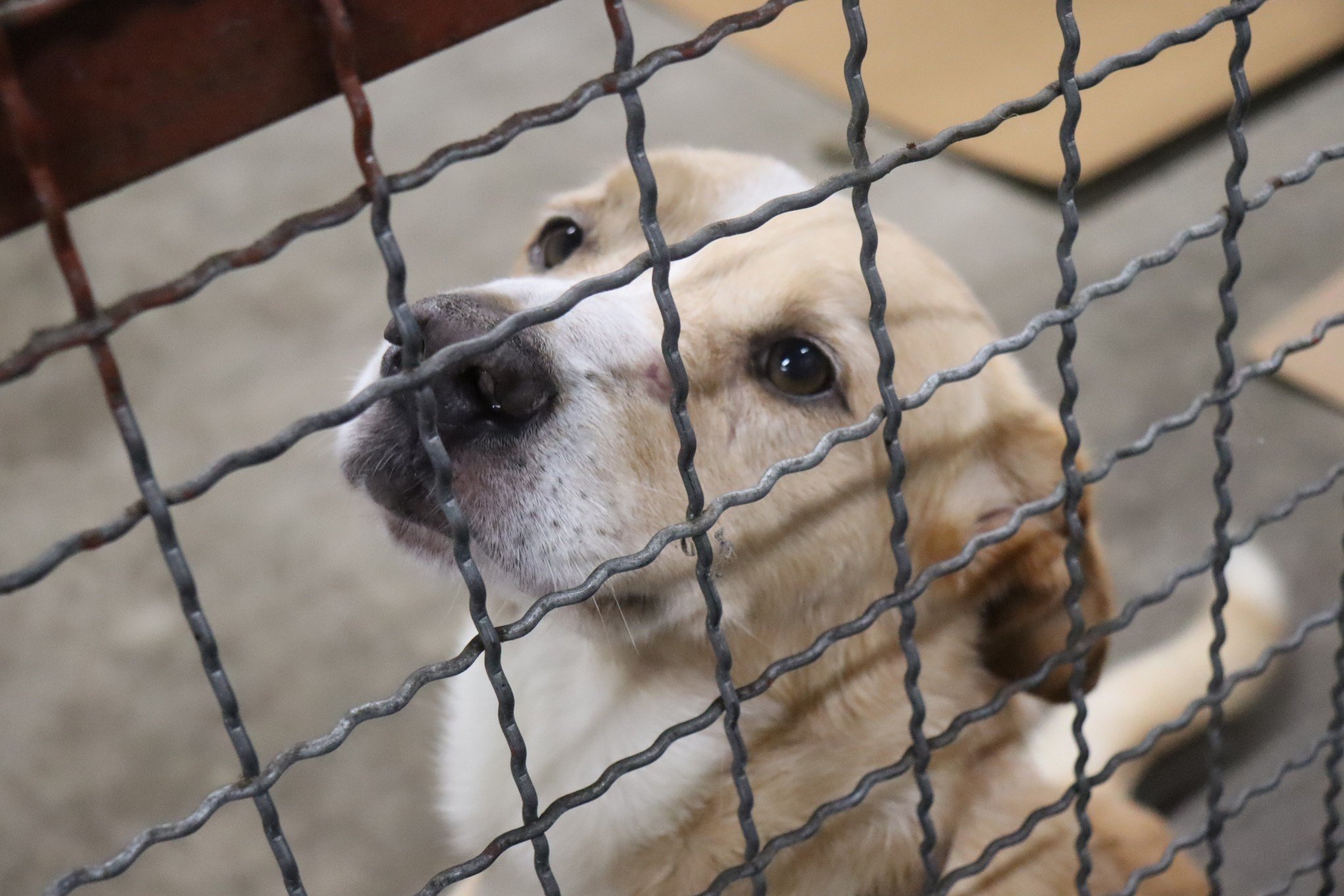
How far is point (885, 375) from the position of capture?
38.4 inches

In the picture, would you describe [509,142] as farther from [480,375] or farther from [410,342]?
[480,375]

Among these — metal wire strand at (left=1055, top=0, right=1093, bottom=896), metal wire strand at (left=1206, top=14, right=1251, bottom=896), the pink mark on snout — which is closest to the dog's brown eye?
the pink mark on snout

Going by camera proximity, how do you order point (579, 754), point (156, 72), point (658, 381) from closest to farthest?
point (156, 72) → point (658, 381) → point (579, 754)

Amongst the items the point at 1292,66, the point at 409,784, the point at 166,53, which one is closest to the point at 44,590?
the point at 409,784

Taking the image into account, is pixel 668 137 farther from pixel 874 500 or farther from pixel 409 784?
pixel 874 500

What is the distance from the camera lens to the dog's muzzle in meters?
1.08

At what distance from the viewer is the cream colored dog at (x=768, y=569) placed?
1.24 metres

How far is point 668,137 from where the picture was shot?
420cm

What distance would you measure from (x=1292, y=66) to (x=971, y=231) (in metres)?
1.02

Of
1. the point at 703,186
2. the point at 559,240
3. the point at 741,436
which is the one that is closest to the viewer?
the point at 741,436

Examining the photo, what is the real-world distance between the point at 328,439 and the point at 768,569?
0.65 m

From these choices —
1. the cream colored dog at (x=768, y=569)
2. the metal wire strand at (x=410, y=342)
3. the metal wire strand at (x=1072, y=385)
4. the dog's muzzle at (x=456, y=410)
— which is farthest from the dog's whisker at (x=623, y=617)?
the metal wire strand at (x=1072, y=385)

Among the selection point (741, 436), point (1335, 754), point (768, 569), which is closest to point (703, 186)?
point (741, 436)

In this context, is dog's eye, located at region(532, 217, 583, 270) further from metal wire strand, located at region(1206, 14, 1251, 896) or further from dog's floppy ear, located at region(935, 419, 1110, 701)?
metal wire strand, located at region(1206, 14, 1251, 896)
